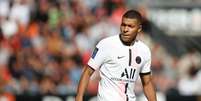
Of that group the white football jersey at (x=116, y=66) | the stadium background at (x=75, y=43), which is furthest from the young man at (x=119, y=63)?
the stadium background at (x=75, y=43)

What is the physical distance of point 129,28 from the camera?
861 centimetres

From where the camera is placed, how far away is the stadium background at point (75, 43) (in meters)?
15.3

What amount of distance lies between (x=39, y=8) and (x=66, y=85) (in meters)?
2.81

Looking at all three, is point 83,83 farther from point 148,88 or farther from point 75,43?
point 75,43

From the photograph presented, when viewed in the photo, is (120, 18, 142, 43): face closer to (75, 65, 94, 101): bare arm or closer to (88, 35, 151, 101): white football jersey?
(88, 35, 151, 101): white football jersey

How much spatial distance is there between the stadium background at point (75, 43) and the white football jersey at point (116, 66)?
504 centimetres

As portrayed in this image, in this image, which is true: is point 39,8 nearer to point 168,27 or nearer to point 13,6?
point 13,6

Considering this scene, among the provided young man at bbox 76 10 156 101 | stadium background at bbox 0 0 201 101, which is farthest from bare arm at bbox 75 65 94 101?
stadium background at bbox 0 0 201 101

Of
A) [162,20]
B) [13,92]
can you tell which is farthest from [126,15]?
[162,20]

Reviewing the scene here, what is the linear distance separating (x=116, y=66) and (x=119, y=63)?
48 mm

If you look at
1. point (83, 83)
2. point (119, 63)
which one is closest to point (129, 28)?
point (119, 63)

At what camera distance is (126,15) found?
8.62 metres

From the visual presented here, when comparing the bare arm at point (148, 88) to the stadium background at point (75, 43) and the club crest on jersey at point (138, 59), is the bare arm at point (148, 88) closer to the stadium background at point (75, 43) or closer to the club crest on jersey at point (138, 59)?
the club crest on jersey at point (138, 59)

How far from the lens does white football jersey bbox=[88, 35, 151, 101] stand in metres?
8.73
